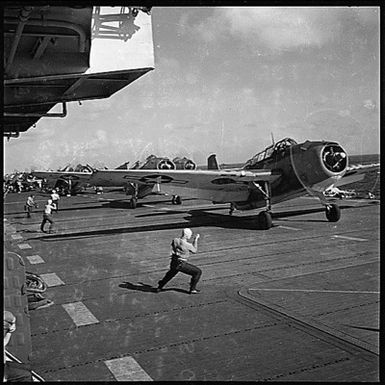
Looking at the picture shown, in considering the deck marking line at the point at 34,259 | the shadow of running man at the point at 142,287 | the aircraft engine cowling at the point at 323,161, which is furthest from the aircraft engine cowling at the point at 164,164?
the shadow of running man at the point at 142,287

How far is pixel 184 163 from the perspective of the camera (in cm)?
2778

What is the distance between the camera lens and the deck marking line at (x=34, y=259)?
1012cm

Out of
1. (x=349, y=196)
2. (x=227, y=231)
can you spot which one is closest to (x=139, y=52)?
(x=227, y=231)

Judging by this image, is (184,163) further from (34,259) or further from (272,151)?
(34,259)

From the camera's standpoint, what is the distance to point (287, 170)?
45.9 ft

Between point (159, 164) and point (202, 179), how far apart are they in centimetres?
1124

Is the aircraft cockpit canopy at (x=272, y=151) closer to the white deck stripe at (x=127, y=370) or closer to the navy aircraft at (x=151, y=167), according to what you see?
the navy aircraft at (x=151, y=167)

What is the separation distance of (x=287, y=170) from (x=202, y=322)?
9.04 metres

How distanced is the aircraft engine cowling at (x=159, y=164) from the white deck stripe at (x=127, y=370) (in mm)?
20455

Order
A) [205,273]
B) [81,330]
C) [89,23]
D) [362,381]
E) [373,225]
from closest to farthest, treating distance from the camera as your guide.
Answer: [362,381]
[89,23]
[81,330]
[205,273]
[373,225]

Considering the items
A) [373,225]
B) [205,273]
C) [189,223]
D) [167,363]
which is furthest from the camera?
[189,223]

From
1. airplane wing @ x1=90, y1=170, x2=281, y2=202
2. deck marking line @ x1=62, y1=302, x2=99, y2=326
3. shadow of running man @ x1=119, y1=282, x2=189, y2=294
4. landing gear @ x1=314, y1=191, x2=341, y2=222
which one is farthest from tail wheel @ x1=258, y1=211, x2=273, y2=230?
deck marking line @ x1=62, y1=302, x2=99, y2=326

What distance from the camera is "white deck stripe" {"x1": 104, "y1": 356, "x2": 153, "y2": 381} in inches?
169

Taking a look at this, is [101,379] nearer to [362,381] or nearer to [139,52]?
[362,381]
